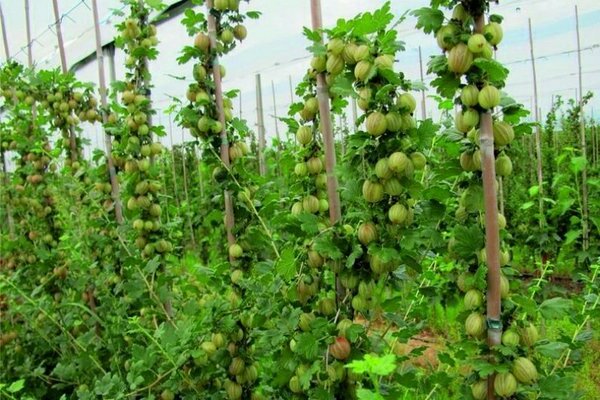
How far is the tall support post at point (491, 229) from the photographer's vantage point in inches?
46.2

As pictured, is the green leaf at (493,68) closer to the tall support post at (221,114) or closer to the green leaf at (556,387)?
the green leaf at (556,387)

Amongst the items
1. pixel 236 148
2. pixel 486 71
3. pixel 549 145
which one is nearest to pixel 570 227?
pixel 549 145

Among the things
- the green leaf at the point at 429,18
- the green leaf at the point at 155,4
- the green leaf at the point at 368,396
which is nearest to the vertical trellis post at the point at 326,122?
the green leaf at the point at 429,18

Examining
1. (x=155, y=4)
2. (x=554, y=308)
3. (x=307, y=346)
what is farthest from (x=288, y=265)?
(x=155, y=4)

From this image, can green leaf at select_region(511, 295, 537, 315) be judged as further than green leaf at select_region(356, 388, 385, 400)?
Yes

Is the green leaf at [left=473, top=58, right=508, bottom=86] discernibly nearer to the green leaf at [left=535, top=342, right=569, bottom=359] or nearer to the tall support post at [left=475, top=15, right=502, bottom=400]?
the tall support post at [left=475, top=15, right=502, bottom=400]

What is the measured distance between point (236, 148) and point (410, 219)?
873 mm

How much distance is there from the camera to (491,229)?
1.20 metres

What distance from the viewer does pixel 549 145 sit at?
21.4 feet

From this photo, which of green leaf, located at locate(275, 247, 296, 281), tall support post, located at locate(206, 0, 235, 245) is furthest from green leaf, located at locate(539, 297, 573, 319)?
tall support post, located at locate(206, 0, 235, 245)

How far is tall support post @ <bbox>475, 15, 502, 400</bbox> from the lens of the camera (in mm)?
1174

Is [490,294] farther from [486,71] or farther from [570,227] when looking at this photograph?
[570,227]

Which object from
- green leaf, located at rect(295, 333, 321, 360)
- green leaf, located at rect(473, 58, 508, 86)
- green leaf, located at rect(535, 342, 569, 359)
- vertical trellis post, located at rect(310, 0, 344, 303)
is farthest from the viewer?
vertical trellis post, located at rect(310, 0, 344, 303)

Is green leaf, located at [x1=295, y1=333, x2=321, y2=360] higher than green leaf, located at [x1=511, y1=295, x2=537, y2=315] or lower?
lower
